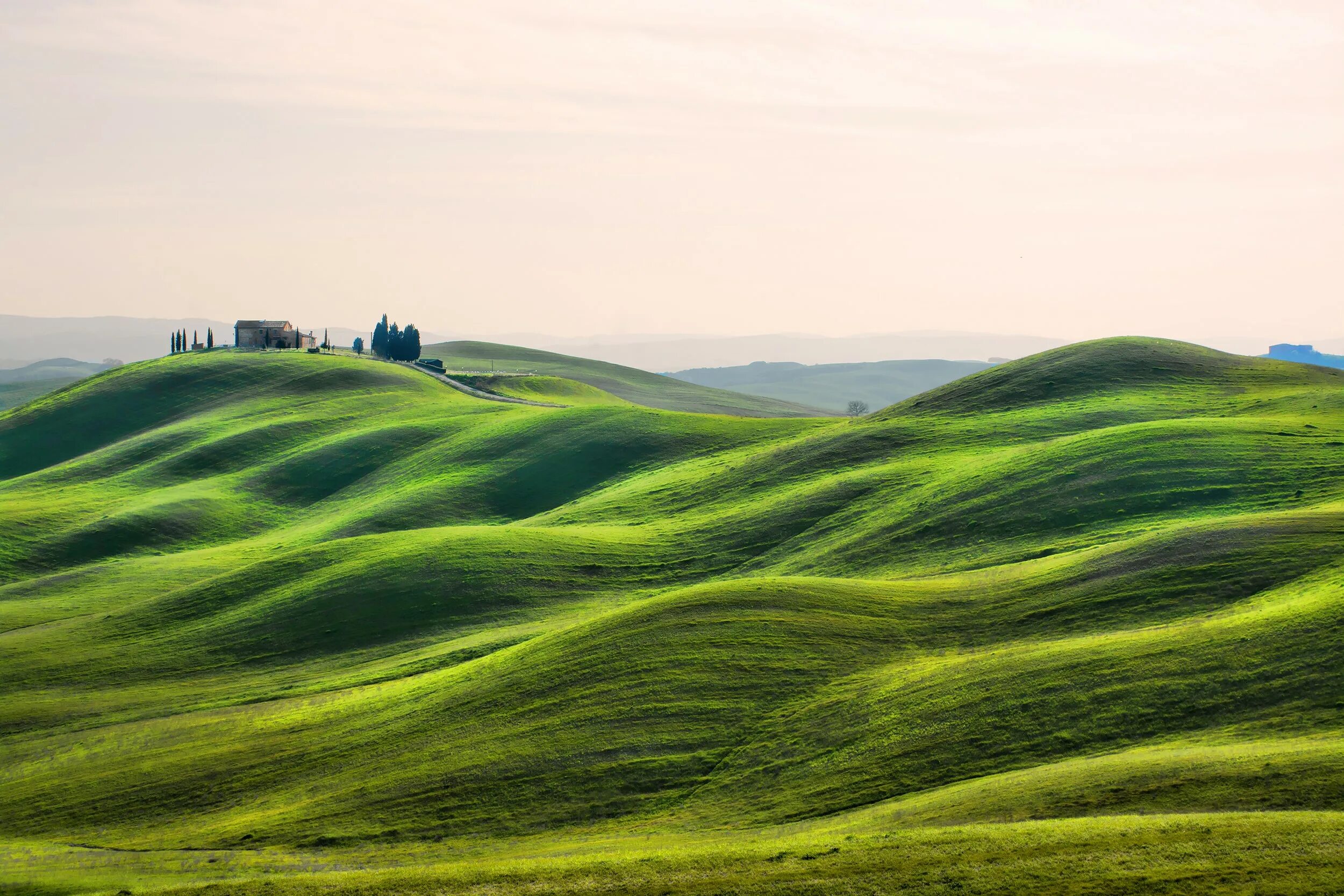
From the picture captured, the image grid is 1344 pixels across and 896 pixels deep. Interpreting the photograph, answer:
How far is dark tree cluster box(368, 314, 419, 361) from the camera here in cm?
18312

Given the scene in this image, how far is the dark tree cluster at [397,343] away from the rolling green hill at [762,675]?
93151mm

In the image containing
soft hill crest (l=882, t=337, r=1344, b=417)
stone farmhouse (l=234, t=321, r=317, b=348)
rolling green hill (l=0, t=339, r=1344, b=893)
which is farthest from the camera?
stone farmhouse (l=234, t=321, r=317, b=348)

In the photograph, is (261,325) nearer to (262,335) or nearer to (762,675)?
(262,335)

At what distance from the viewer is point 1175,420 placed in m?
69.9

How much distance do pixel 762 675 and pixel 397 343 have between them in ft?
504

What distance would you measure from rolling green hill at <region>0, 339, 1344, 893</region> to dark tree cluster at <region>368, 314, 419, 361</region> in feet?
306

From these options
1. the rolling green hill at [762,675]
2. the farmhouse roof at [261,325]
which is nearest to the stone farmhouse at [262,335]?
the farmhouse roof at [261,325]

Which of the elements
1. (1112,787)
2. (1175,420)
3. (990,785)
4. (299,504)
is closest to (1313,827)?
(1112,787)

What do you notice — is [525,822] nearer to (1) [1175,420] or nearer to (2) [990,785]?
(2) [990,785]

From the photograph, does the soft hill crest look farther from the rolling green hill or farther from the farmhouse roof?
the farmhouse roof

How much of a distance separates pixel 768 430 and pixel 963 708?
6938 centimetres

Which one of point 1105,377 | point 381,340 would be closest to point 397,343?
point 381,340

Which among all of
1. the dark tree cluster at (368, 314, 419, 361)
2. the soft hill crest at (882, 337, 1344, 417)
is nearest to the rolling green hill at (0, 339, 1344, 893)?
the soft hill crest at (882, 337, 1344, 417)

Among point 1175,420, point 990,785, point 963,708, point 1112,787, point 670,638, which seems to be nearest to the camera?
point 1112,787
